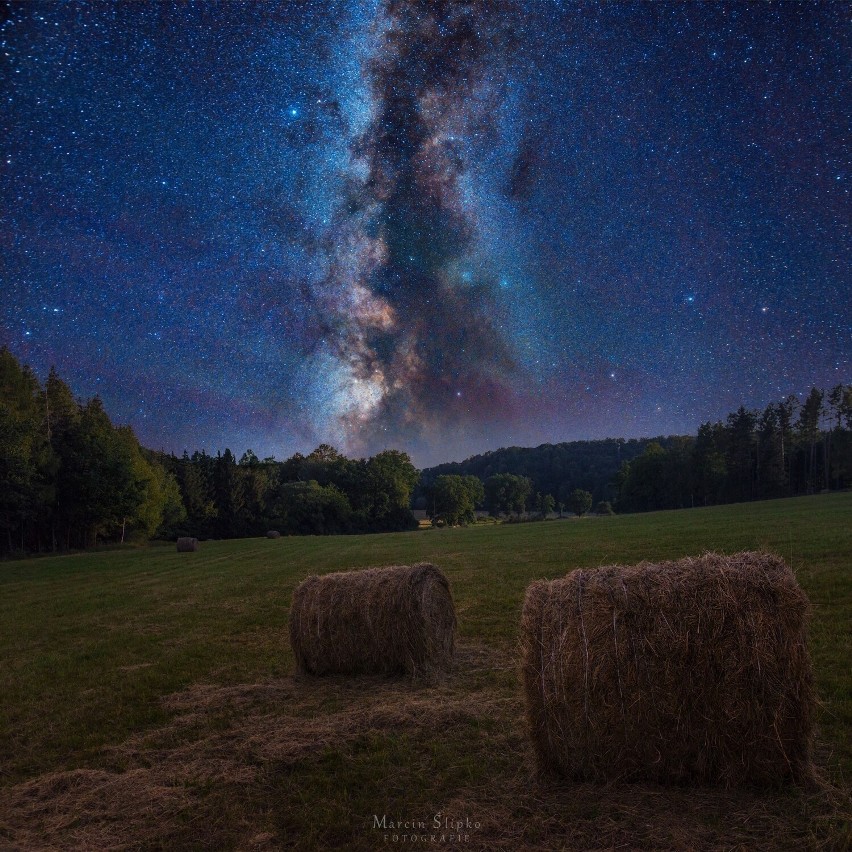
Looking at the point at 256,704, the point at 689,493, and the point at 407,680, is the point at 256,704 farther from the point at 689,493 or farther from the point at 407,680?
the point at 689,493

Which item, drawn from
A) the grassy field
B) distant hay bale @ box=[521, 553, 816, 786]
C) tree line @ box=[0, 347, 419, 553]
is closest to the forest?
tree line @ box=[0, 347, 419, 553]

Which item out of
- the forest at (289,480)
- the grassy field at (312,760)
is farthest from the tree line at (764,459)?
the grassy field at (312,760)

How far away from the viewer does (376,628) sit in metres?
9.27

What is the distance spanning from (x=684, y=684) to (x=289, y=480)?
377ft

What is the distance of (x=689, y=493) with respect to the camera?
381ft

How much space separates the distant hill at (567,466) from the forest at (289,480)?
0.84 meters

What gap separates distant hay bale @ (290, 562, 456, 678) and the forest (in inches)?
1970

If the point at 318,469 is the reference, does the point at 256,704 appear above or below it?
below

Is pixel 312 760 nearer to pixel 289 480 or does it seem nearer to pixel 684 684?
pixel 684 684

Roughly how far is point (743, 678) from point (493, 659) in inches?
195

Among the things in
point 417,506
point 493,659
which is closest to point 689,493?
point 417,506

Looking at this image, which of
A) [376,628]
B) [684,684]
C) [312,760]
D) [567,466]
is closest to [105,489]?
[376,628]

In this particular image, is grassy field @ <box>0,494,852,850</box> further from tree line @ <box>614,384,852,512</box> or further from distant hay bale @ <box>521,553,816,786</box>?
tree line @ <box>614,384,852,512</box>

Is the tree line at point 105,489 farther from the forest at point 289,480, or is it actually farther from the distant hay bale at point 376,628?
the distant hay bale at point 376,628
